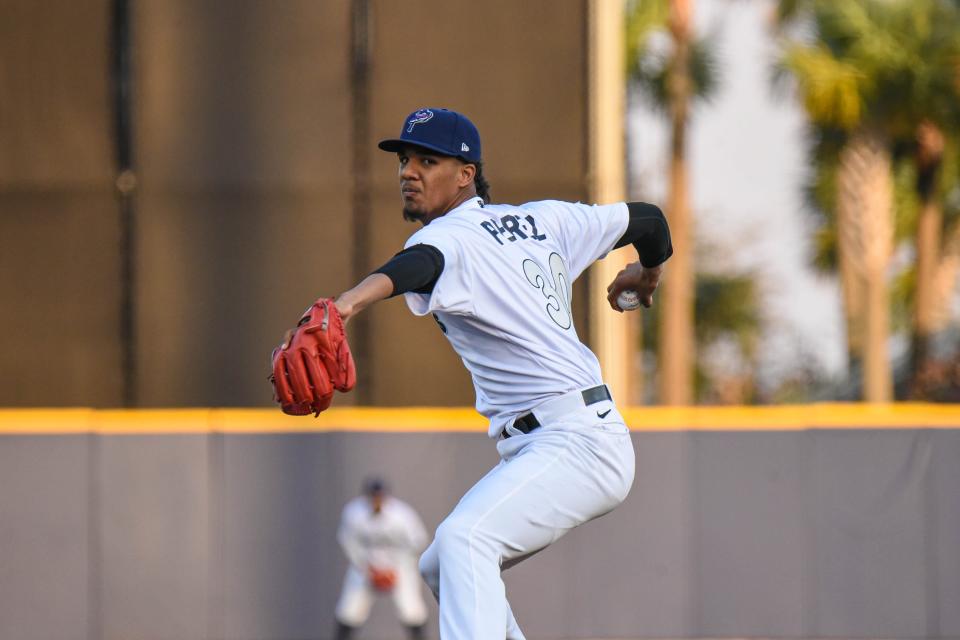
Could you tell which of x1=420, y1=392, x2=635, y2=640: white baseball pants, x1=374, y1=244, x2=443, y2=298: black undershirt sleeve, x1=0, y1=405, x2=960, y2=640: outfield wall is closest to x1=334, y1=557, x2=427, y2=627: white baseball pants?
x1=0, y1=405, x2=960, y2=640: outfield wall

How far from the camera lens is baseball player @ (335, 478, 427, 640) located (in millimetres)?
9742

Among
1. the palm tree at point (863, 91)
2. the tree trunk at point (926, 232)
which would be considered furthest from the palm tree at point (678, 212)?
the tree trunk at point (926, 232)

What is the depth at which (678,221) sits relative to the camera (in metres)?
21.3

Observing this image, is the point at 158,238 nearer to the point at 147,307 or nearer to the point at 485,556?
the point at 147,307

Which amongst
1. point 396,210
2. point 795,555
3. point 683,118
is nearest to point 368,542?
point 396,210

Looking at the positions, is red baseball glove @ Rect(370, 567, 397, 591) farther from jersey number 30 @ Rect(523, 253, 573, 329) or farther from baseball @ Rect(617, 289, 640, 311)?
jersey number 30 @ Rect(523, 253, 573, 329)

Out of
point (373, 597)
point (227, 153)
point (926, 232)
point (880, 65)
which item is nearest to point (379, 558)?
point (373, 597)

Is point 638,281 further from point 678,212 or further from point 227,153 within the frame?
point 678,212

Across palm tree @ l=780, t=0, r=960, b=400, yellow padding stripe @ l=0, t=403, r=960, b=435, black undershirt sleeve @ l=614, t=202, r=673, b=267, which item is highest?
palm tree @ l=780, t=0, r=960, b=400

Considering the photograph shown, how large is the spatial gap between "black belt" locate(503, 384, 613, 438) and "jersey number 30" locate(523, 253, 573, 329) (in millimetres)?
202

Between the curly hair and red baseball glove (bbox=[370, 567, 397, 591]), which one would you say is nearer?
the curly hair

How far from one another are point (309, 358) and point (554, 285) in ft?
3.08

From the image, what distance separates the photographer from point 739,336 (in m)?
40.4

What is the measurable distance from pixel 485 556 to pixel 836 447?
21.4 ft
